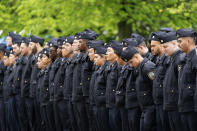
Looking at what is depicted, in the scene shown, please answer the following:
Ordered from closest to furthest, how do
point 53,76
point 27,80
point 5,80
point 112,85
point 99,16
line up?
point 112,85 → point 53,76 → point 27,80 → point 5,80 → point 99,16

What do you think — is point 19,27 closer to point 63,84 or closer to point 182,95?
point 63,84

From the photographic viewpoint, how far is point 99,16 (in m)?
18.5

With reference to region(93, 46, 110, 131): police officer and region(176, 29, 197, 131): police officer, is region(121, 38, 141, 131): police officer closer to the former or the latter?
region(93, 46, 110, 131): police officer

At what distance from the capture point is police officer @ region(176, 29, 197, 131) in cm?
825

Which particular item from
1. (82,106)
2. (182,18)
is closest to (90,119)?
(82,106)

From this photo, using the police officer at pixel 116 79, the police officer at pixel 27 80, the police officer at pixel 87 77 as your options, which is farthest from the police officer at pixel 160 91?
the police officer at pixel 27 80

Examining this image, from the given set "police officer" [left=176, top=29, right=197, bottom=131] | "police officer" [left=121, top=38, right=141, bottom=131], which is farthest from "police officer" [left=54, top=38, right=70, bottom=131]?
"police officer" [left=176, top=29, right=197, bottom=131]

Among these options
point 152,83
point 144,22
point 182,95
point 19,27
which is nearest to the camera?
point 182,95

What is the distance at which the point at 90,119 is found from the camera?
37.6 feet

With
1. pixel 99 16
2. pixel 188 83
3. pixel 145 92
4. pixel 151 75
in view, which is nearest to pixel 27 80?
pixel 145 92

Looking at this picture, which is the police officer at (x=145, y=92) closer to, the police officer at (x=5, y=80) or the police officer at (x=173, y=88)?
the police officer at (x=173, y=88)

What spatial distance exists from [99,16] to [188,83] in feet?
34.4

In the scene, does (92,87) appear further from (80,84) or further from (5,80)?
(5,80)

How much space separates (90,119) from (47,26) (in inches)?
337
